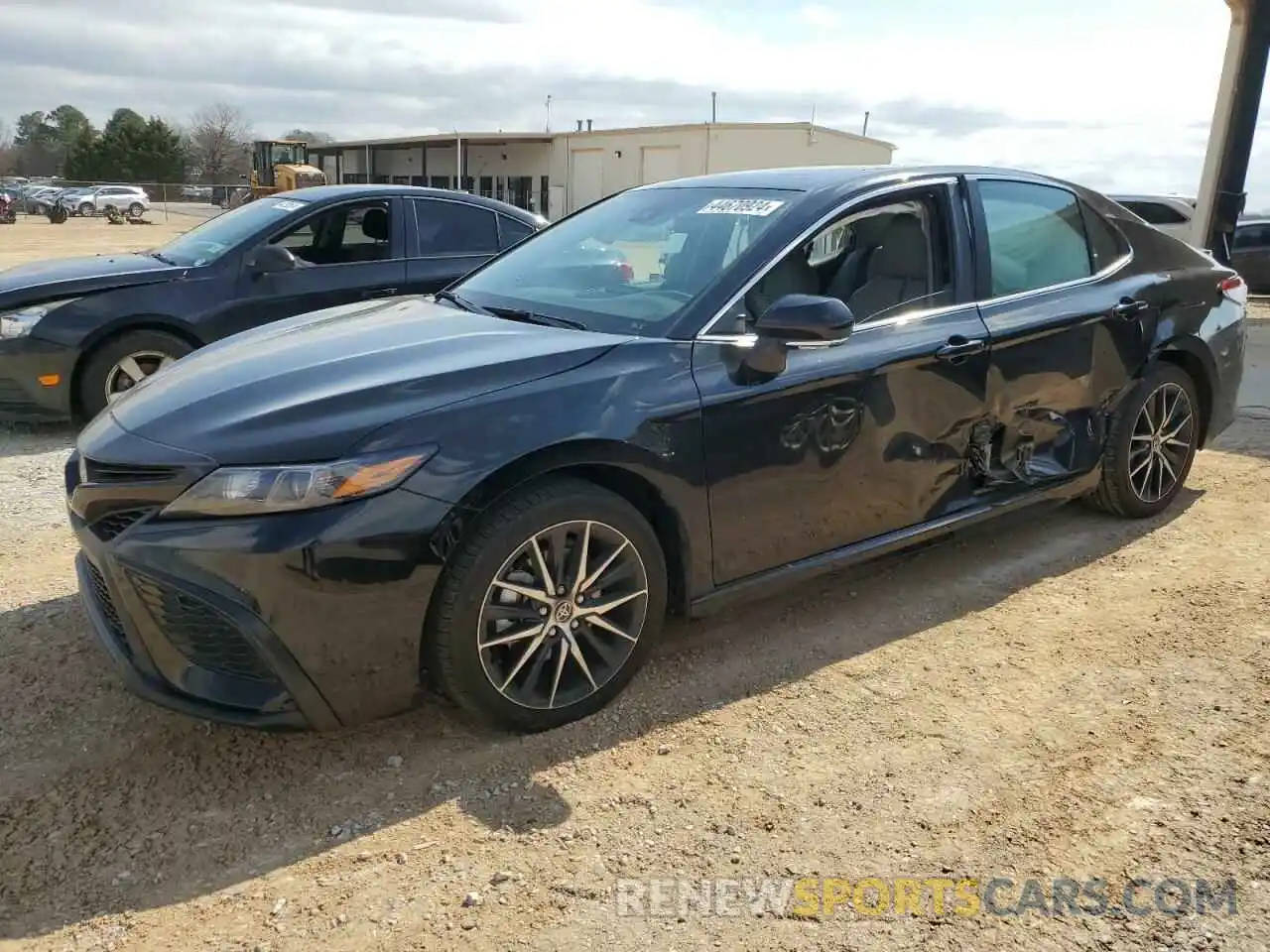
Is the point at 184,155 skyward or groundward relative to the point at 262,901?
skyward

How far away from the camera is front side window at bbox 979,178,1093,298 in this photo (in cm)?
403

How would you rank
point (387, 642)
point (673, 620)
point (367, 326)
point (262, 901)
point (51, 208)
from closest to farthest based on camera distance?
point (262, 901)
point (387, 642)
point (367, 326)
point (673, 620)
point (51, 208)

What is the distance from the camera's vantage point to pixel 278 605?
253cm

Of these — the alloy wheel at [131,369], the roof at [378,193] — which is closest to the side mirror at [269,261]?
the roof at [378,193]

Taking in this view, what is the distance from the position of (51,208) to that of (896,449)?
48050mm

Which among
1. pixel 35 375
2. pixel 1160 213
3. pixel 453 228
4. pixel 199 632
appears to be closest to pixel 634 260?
pixel 199 632

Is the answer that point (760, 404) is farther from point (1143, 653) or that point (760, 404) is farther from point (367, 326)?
point (1143, 653)

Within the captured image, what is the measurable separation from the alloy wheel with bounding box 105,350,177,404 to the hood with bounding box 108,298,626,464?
3.14 metres

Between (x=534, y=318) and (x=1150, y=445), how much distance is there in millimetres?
2981

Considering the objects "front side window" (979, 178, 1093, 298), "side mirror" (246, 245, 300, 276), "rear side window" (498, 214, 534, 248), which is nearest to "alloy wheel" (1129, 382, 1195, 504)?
"front side window" (979, 178, 1093, 298)

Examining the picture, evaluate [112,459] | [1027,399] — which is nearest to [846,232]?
[1027,399]

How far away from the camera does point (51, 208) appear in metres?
42.9

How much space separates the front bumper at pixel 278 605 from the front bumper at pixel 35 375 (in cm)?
391

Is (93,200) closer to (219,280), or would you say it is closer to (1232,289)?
(219,280)
